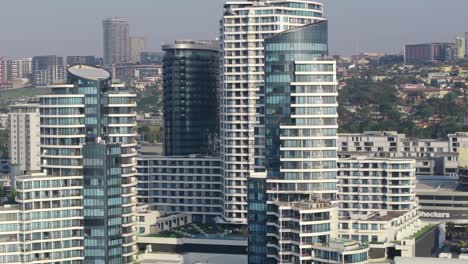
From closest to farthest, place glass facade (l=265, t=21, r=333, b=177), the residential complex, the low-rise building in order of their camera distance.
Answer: the residential complex, glass facade (l=265, t=21, r=333, b=177), the low-rise building

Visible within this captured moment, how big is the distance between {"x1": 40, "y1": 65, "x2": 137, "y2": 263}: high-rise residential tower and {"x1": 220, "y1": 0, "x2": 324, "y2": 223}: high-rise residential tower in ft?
66.9

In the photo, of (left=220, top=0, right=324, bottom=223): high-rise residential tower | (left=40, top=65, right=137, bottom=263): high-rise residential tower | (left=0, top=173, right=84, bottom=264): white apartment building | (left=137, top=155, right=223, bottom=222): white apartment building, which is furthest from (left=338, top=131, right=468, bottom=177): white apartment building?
(left=0, top=173, right=84, bottom=264): white apartment building

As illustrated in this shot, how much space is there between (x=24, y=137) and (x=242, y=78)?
6294 cm

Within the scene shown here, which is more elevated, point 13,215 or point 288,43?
point 288,43

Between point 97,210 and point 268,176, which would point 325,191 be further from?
point 97,210

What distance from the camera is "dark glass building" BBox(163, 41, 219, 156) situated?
358 feet

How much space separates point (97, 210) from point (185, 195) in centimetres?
2690

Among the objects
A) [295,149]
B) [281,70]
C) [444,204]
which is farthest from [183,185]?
[295,149]

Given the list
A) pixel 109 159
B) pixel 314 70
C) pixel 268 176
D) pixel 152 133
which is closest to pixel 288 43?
pixel 314 70

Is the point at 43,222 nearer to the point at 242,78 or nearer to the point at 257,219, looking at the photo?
the point at 257,219

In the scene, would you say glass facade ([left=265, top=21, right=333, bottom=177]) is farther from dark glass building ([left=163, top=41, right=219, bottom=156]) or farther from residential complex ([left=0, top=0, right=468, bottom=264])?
dark glass building ([left=163, top=41, right=219, bottom=156])

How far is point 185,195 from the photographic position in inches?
4126

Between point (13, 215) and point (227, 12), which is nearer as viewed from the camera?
point (13, 215)

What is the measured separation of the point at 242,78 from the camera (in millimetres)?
99062
